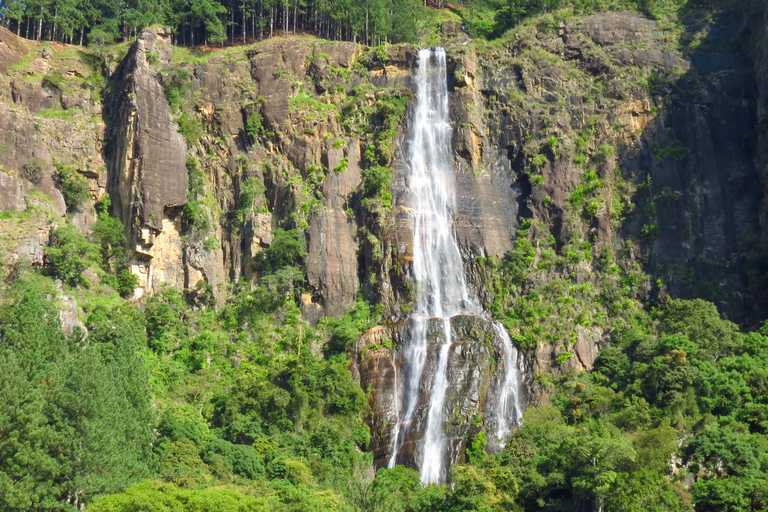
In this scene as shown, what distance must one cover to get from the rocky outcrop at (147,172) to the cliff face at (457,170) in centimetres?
15

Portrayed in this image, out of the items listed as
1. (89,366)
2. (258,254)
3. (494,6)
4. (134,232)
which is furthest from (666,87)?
(89,366)

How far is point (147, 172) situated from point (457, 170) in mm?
20117

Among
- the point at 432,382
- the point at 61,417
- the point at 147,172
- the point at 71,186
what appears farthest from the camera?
the point at 147,172

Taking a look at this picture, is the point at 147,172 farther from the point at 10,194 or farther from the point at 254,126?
the point at 254,126

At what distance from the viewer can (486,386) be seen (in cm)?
4669

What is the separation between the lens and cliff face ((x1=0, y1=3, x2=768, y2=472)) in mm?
50688

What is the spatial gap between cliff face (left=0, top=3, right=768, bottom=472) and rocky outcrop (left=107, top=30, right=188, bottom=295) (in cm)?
15

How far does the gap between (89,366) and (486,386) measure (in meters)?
21.1

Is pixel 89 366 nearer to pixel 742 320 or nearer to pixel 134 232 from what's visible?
pixel 134 232

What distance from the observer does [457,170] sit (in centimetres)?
5750

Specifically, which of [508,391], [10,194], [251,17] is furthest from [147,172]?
[508,391]

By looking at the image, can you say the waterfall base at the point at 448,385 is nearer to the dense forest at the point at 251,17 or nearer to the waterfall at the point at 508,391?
the waterfall at the point at 508,391

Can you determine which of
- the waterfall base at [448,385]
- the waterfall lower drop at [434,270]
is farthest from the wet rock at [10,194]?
the waterfall lower drop at [434,270]

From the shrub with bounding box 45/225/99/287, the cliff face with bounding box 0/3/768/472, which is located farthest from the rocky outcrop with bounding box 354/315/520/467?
the shrub with bounding box 45/225/99/287
